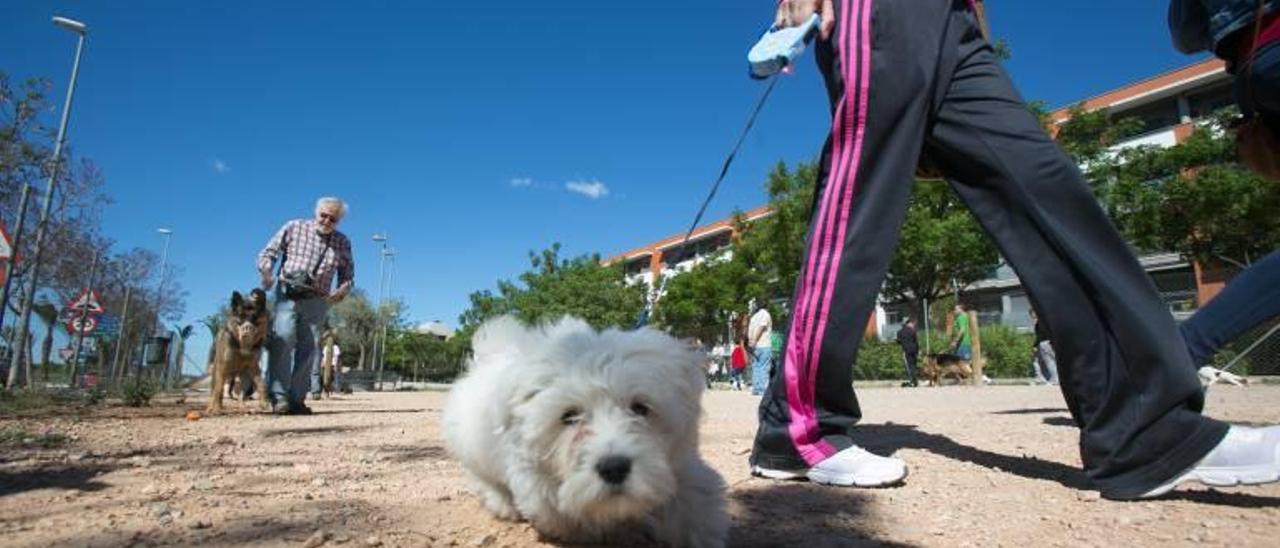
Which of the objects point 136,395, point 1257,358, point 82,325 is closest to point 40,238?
point 82,325

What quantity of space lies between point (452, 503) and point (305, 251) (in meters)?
5.16

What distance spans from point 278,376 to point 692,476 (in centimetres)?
634

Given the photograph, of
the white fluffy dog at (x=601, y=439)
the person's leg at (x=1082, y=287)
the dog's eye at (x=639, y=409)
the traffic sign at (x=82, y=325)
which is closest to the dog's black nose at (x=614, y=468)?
the white fluffy dog at (x=601, y=439)

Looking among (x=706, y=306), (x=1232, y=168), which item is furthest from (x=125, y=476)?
(x=706, y=306)

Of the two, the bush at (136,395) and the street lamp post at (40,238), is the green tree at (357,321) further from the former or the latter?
the bush at (136,395)

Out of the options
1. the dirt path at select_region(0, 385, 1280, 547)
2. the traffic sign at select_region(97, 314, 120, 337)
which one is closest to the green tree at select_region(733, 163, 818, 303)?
the traffic sign at select_region(97, 314, 120, 337)

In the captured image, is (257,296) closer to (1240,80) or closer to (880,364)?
(1240,80)

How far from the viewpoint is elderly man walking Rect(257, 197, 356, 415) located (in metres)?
6.82

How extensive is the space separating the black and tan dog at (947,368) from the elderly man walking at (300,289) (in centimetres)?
1719

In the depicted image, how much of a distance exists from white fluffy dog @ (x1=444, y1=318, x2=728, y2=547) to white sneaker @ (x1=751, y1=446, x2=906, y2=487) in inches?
28.3

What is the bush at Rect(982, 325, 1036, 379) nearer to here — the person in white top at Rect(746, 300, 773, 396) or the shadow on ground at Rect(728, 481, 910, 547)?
the person in white top at Rect(746, 300, 773, 396)

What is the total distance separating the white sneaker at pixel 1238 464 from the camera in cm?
224

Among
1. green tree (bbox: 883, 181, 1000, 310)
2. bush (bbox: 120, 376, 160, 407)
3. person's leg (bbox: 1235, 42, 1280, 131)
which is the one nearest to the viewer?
person's leg (bbox: 1235, 42, 1280, 131)

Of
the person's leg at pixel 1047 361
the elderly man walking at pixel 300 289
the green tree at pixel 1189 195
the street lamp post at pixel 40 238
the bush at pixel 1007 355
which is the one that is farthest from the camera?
the bush at pixel 1007 355
